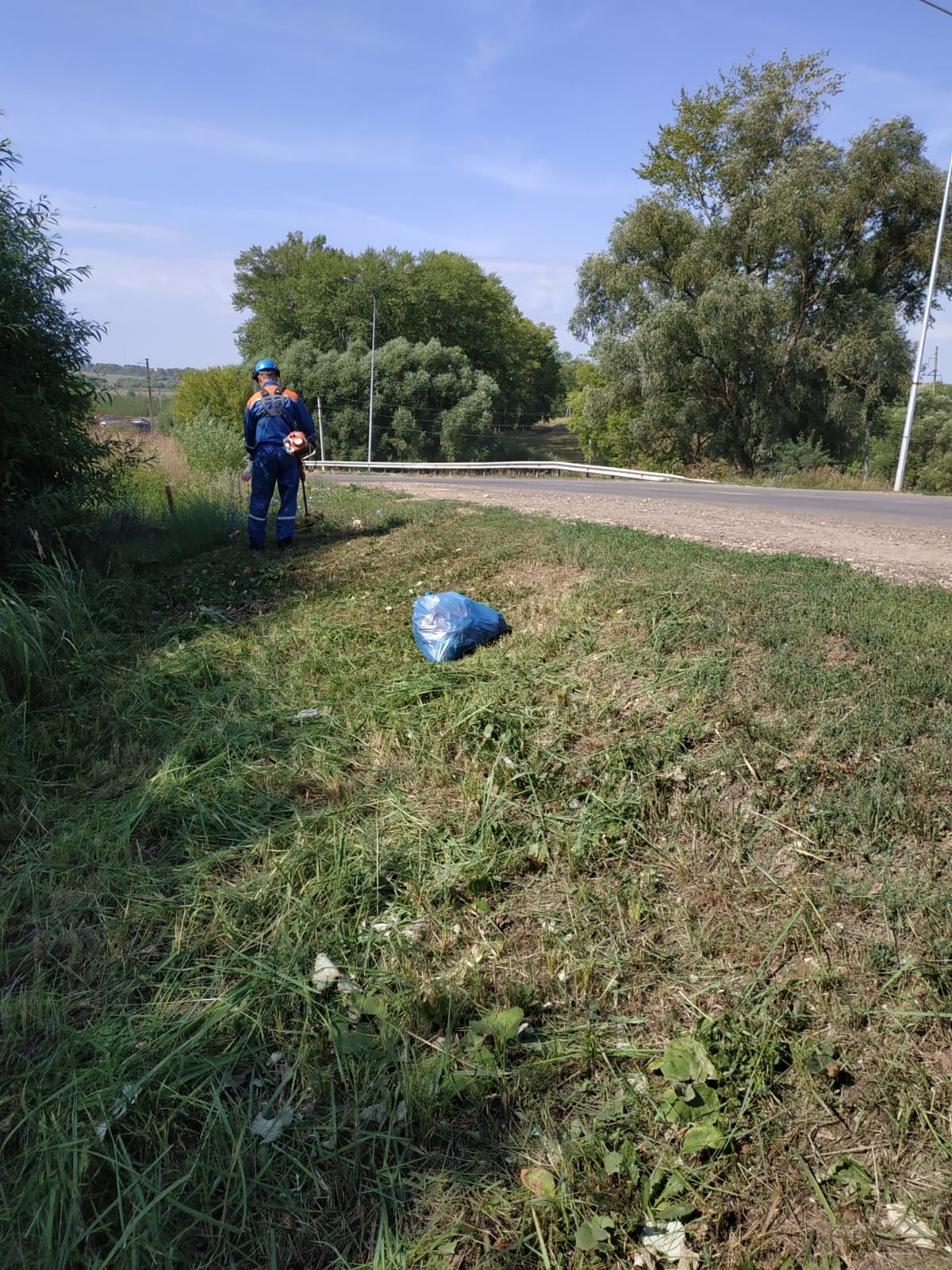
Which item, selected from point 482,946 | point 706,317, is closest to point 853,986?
point 482,946

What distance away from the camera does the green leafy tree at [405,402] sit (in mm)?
40844

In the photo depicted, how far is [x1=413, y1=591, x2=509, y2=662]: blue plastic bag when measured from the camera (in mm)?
4668

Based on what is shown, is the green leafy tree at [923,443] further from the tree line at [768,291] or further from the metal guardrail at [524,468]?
the metal guardrail at [524,468]

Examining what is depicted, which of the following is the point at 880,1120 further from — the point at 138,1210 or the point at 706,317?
the point at 706,317

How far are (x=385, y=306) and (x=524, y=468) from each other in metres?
26.3

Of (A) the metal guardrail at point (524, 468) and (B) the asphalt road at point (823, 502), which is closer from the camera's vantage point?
(B) the asphalt road at point (823, 502)

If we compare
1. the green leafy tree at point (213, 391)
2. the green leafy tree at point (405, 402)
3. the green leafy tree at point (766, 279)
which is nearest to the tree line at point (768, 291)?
the green leafy tree at point (766, 279)

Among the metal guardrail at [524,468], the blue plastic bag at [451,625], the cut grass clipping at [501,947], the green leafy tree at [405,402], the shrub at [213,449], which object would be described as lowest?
the cut grass clipping at [501,947]

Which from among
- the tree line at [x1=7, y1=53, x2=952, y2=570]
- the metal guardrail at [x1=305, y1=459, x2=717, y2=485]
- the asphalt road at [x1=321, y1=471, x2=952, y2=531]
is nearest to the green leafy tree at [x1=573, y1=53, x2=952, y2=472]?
the tree line at [x1=7, y1=53, x2=952, y2=570]

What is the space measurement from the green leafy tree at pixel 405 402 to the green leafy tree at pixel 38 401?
3501 centimetres

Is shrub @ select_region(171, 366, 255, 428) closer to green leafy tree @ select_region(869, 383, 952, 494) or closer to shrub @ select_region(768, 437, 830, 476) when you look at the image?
shrub @ select_region(768, 437, 830, 476)

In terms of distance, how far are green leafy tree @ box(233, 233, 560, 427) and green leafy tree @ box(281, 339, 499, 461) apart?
341 centimetres

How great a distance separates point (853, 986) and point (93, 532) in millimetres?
6836

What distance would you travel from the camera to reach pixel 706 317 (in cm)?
2283
